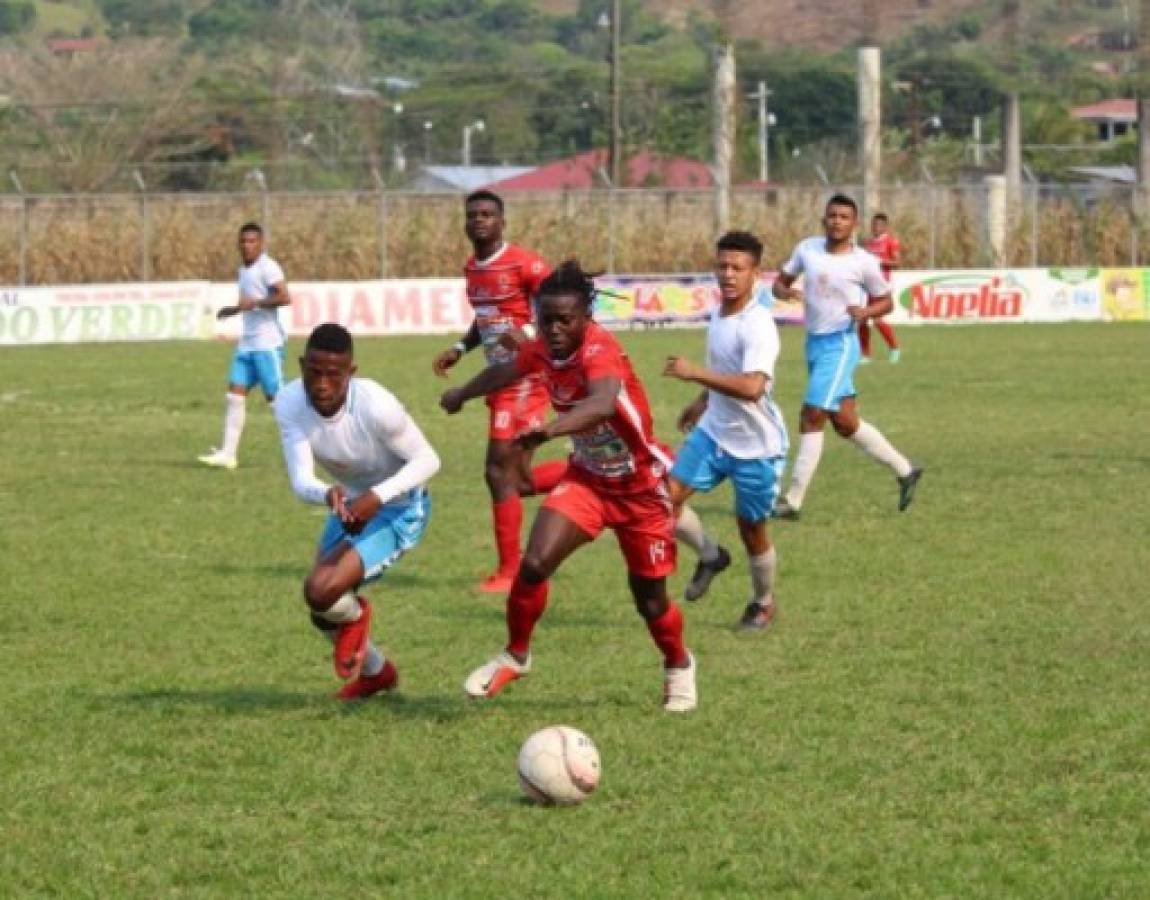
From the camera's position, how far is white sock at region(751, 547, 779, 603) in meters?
11.0

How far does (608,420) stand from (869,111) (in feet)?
126

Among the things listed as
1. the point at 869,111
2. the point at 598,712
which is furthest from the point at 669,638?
the point at 869,111

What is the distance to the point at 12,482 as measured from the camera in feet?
57.8

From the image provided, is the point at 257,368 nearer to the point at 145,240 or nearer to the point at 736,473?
the point at 736,473

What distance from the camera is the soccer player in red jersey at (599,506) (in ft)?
28.6

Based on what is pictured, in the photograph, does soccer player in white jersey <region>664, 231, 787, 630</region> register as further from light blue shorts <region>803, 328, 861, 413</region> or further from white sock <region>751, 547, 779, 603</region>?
light blue shorts <region>803, 328, 861, 413</region>

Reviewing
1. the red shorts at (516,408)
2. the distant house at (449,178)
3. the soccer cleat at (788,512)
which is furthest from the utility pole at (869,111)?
the red shorts at (516,408)

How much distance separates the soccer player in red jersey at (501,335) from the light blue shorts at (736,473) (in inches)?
44.4

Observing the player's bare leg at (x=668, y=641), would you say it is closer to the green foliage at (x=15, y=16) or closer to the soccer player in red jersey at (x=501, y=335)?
the soccer player in red jersey at (x=501, y=335)

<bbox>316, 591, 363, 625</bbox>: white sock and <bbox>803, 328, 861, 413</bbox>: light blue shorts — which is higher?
<bbox>803, 328, 861, 413</bbox>: light blue shorts

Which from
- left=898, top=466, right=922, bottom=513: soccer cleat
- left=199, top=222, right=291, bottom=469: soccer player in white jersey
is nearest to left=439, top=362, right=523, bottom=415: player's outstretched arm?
left=898, top=466, right=922, bottom=513: soccer cleat

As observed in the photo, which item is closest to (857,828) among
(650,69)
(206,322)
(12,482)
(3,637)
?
(3,637)

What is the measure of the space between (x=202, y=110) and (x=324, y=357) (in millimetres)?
63961

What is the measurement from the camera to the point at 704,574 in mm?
11461
